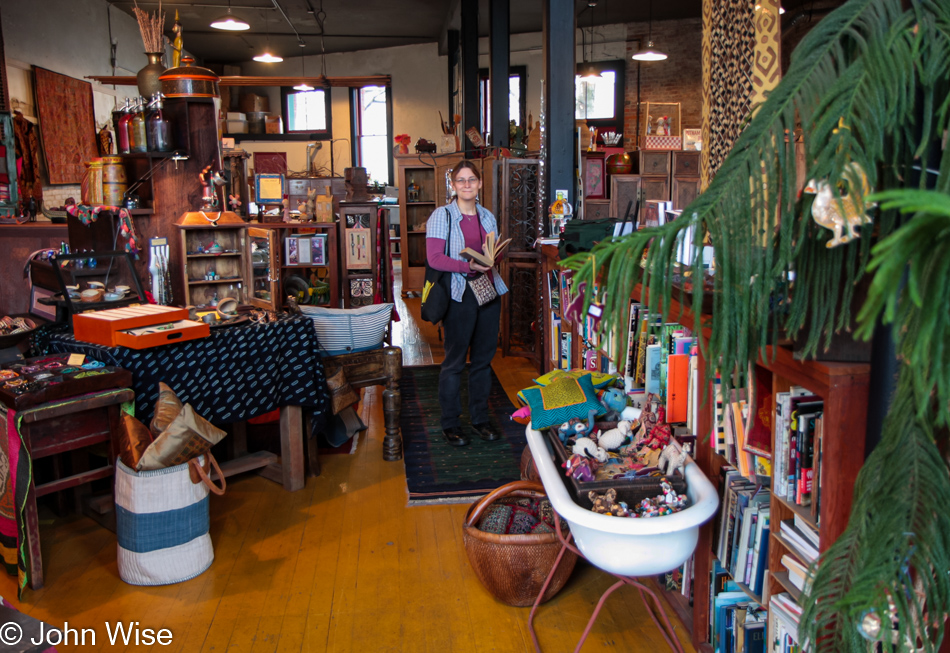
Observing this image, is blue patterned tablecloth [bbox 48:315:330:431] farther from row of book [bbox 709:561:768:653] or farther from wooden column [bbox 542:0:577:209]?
wooden column [bbox 542:0:577:209]

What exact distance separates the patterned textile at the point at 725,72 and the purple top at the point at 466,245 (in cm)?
171

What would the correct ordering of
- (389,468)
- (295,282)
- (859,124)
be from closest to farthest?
1. (859,124)
2. (389,468)
3. (295,282)

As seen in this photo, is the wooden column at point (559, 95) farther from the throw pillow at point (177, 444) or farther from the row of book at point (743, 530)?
the row of book at point (743, 530)

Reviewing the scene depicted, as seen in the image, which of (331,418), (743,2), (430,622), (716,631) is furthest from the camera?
(743,2)

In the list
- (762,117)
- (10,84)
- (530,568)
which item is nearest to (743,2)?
(530,568)

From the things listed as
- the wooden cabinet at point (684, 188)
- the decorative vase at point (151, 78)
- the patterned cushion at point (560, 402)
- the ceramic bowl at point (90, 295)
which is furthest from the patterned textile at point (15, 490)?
the wooden cabinet at point (684, 188)

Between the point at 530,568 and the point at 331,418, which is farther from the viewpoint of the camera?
the point at 331,418

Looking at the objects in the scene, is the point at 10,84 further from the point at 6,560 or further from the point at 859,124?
the point at 859,124

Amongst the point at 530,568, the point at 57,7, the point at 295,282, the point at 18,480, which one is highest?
the point at 57,7

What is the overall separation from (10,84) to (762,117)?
886cm

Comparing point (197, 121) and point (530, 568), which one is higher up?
point (197, 121)

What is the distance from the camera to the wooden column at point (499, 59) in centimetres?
798

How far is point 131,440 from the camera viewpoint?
2.97 meters

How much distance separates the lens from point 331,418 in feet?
14.8
